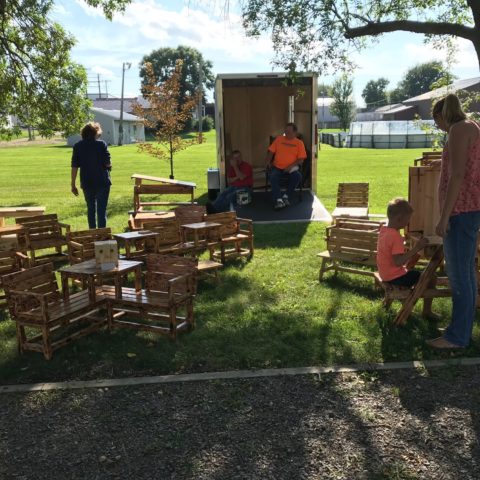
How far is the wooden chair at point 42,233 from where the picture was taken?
8227mm

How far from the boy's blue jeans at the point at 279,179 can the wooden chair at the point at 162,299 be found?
6.19m

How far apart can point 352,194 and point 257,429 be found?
7.55 m

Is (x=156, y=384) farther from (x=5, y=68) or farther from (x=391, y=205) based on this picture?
(x=5, y=68)

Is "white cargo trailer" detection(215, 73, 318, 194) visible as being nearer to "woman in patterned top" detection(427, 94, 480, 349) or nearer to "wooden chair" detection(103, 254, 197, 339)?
"wooden chair" detection(103, 254, 197, 339)

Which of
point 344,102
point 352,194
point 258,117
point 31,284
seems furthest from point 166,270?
point 344,102

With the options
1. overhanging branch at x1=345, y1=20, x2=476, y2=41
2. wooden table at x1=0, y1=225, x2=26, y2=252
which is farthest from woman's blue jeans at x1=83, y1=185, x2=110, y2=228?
overhanging branch at x1=345, y1=20, x2=476, y2=41

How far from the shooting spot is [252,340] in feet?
17.2

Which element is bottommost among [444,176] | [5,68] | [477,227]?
[477,227]

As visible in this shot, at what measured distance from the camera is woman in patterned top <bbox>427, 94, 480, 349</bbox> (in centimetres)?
416

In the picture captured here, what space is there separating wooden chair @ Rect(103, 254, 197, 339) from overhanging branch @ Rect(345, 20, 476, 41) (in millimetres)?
4838

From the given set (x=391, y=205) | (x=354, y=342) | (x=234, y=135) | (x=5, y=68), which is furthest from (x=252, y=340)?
(x=5, y=68)

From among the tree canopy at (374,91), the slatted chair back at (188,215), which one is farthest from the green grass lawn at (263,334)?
the tree canopy at (374,91)

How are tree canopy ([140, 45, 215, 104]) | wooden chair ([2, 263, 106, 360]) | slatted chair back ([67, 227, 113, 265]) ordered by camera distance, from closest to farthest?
wooden chair ([2, 263, 106, 360])
slatted chair back ([67, 227, 113, 265])
tree canopy ([140, 45, 215, 104])

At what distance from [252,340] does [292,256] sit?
327 cm
